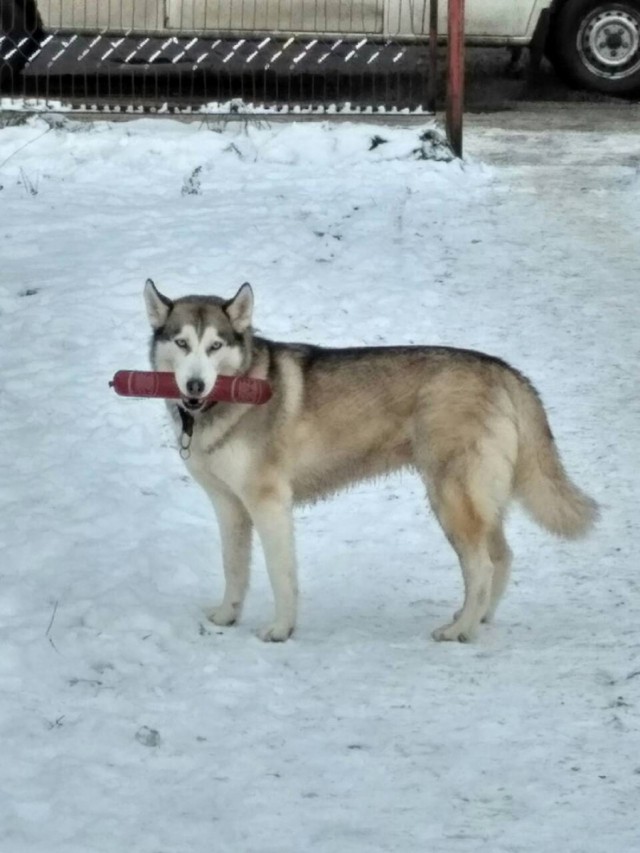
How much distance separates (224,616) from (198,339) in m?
0.99

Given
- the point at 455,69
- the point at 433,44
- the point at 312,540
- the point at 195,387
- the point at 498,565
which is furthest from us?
the point at 433,44

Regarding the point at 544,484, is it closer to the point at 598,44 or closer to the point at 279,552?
the point at 279,552

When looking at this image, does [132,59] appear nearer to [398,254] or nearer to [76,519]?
[398,254]

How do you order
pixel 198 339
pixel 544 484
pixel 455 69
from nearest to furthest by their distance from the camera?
1. pixel 198 339
2. pixel 544 484
3. pixel 455 69

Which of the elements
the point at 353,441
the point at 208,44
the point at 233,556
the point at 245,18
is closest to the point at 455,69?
the point at 245,18

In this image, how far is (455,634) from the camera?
5410 mm

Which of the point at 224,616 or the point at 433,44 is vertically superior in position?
the point at 433,44

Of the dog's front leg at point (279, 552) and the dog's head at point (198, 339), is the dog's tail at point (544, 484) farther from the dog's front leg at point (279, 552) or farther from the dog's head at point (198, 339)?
the dog's head at point (198, 339)

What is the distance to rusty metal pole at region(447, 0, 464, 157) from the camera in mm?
11297

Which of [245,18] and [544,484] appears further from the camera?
[245,18]

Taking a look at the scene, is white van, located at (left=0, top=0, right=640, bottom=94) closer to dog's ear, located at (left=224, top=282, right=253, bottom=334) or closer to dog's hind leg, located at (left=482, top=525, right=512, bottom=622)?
dog's ear, located at (left=224, top=282, right=253, bottom=334)

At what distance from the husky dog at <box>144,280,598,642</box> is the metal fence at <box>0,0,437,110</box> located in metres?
6.80

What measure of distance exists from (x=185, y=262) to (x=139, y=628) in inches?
180

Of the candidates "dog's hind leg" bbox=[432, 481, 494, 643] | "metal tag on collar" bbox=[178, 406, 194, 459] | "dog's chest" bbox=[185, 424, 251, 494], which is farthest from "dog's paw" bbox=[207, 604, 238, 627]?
"dog's hind leg" bbox=[432, 481, 494, 643]
